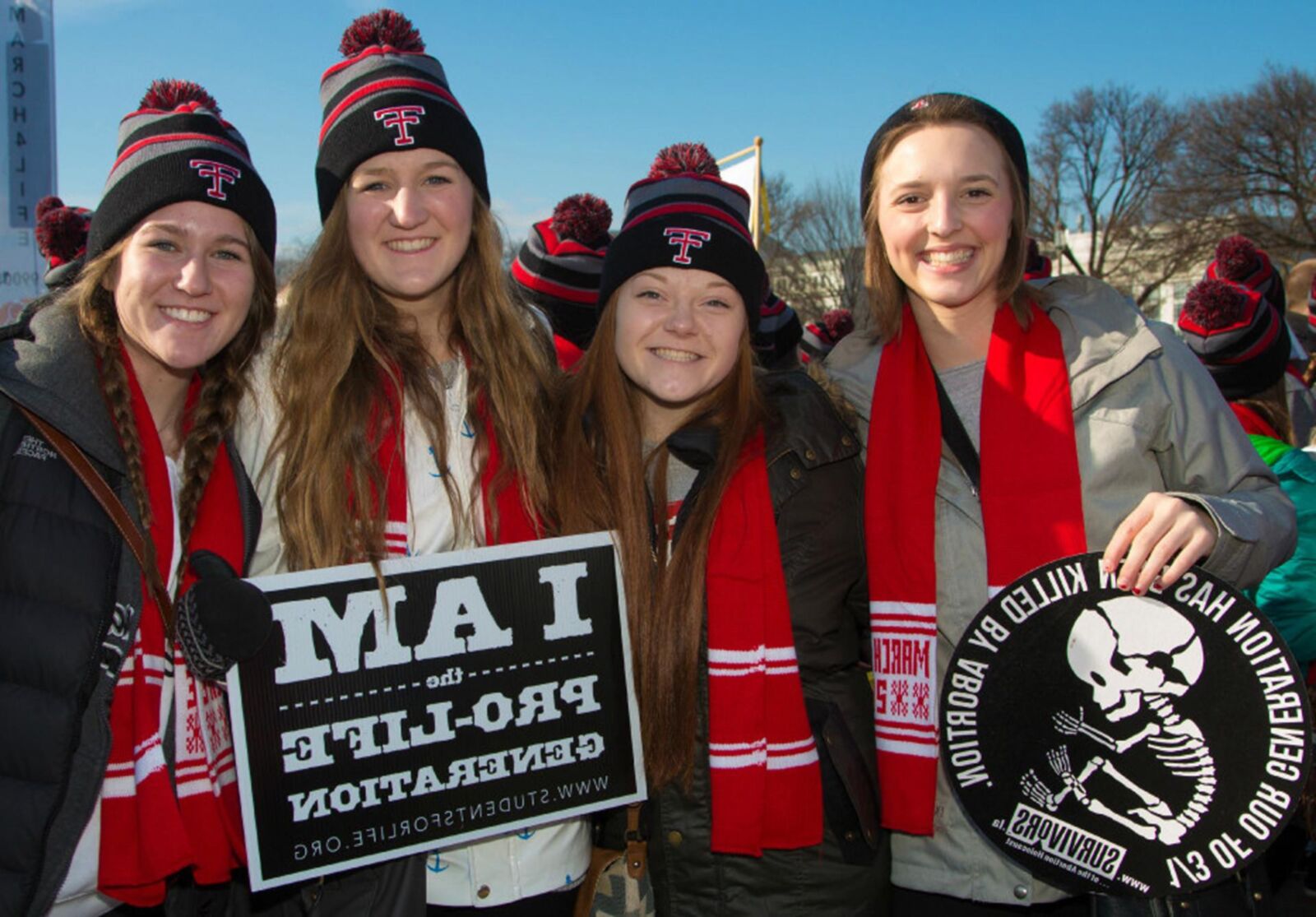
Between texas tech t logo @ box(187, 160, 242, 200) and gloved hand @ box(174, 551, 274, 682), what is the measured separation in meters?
0.93

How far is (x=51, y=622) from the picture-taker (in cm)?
194

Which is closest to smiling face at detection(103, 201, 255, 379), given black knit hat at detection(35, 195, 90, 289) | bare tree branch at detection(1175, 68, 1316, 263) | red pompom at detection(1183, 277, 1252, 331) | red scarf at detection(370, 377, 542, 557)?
red scarf at detection(370, 377, 542, 557)

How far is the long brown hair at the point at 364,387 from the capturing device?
89.4 inches

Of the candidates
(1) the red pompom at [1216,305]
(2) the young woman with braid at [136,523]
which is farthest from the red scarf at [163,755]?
(1) the red pompom at [1216,305]

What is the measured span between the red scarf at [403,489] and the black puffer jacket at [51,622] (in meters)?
0.55

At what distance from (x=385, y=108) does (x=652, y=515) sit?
1.28 metres

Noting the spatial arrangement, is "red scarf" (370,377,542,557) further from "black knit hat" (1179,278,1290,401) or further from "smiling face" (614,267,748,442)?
"black knit hat" (1179,278,1290,401)

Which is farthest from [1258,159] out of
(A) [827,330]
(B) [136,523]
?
(B) [136,523]

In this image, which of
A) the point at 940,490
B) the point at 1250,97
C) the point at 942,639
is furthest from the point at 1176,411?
the point at 1250,97

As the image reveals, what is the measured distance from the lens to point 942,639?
2439 millimetres

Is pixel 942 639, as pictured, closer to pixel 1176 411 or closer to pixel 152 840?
pixel 1176 411

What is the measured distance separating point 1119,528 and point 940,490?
519 mm

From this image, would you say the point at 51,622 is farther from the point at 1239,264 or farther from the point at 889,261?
the point at 1239,264

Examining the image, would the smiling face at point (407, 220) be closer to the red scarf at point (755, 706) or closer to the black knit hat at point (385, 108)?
Answer: the black knit hat at point (385, 108)
